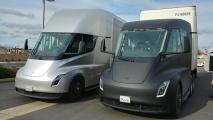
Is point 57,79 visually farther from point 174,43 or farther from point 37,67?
point 174,43

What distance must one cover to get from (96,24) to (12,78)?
6.16 metres

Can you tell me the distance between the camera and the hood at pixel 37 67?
962 centimetres

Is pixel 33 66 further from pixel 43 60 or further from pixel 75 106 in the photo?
pixel 75 106

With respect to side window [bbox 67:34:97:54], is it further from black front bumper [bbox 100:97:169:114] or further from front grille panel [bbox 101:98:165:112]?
black front bumper [bbox 100:97:169:114]

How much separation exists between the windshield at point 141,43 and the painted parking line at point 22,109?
2638 mm

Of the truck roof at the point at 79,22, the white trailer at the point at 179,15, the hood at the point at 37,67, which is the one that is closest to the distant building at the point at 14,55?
the white trailer at the point at 179,15

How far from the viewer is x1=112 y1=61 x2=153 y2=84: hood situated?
26.1 feet

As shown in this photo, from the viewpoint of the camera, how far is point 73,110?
8789 mm

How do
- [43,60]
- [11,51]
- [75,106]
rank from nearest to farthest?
[75,106] → [43,60] → [11,51]

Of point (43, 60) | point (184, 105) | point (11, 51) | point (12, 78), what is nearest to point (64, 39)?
point (43, 60)

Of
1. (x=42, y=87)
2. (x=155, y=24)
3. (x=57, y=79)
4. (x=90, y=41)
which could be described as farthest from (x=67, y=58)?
(x=155, y=24)

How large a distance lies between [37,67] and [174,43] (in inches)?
161

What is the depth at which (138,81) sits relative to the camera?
7.87 m

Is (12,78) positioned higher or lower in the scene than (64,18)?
lower
